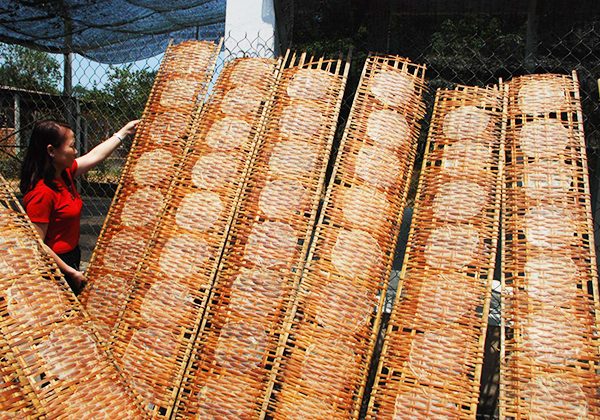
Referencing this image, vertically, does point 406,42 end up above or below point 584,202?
above

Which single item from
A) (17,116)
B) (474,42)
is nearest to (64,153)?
(474,42)

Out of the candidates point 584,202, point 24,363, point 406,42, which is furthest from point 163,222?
point 406,42

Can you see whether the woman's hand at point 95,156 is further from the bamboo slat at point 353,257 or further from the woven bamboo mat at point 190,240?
the bamboo slat at point 353,257

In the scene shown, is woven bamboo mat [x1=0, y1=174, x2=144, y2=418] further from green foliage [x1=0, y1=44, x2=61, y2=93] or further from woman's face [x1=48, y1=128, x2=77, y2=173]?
green foliage [x1=0, y1=44, x2=61, y2=93]

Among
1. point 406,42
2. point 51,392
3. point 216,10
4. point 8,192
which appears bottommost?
point 51,392

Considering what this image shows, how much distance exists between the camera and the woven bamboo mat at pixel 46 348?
1501 millimetres

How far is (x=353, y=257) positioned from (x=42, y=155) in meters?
1.41

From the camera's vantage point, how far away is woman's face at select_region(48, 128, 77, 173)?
2.21 metres

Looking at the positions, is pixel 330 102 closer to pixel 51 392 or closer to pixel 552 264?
pixel 552 264

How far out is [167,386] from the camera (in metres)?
1.93

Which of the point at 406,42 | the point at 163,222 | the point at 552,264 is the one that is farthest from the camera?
the point at 406,42

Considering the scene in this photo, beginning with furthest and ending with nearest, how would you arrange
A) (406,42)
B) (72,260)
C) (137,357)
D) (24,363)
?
(406,42) < (72,260) < (137,357) < (24,363)

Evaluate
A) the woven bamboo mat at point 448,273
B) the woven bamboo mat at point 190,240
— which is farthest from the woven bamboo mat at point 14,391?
the woven bamboo mat at point 448,273

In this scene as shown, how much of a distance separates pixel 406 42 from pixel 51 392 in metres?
3.09
